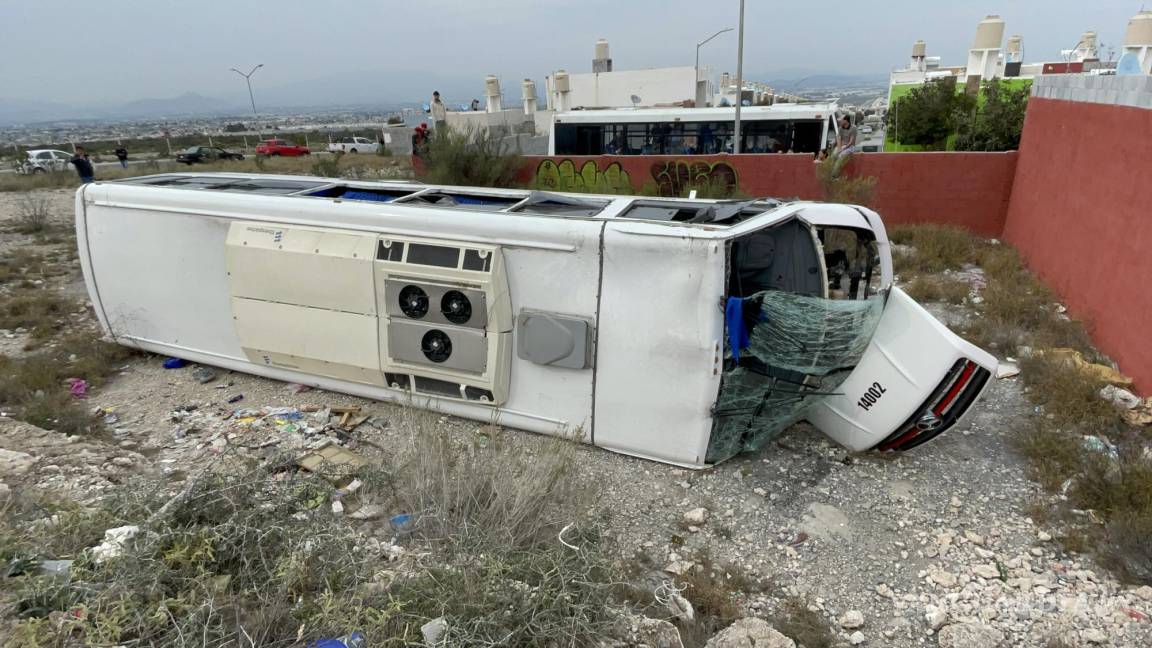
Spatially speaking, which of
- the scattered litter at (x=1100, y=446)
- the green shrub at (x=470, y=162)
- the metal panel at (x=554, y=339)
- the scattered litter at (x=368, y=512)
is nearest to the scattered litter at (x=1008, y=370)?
the scattered litter at (x=1100, y=446)

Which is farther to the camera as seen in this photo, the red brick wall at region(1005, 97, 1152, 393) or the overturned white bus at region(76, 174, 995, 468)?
the red brick wall at region(1005, 97, 1152, 393)

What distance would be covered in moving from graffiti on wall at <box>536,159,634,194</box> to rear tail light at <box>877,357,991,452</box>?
11.0 metres

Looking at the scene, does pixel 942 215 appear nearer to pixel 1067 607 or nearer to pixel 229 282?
pixel 1067 607

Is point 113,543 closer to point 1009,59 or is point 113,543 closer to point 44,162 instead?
point 44,162

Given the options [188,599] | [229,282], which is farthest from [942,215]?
[188,599]

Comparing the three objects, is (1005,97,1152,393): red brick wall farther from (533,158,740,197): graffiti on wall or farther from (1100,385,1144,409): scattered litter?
(533,158,740,197): graffiti on wall

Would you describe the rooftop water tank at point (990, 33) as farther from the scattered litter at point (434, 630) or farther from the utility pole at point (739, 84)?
the scattered litter at point (434, 630)

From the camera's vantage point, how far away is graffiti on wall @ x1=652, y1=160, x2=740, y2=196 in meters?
12.9

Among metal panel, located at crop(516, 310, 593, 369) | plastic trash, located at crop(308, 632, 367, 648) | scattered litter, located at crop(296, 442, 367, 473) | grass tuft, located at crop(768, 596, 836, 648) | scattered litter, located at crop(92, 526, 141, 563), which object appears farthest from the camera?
metal panel, located at crop(516, 310, 593, 369)

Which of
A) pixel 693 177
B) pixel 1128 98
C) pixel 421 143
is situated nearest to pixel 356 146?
pixel 421 143

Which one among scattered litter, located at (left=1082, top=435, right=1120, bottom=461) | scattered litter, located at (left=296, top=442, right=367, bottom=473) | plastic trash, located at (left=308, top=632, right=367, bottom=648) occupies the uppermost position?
plastic trash, located at (left=308, top=632, right=367, bottom=648)

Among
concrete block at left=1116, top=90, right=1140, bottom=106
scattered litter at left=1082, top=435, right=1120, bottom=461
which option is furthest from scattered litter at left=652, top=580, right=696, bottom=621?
concrete block at left=1116, top=90, right=1140, bottom=106

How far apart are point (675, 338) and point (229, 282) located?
3918mm

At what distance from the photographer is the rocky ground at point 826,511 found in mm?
3164
